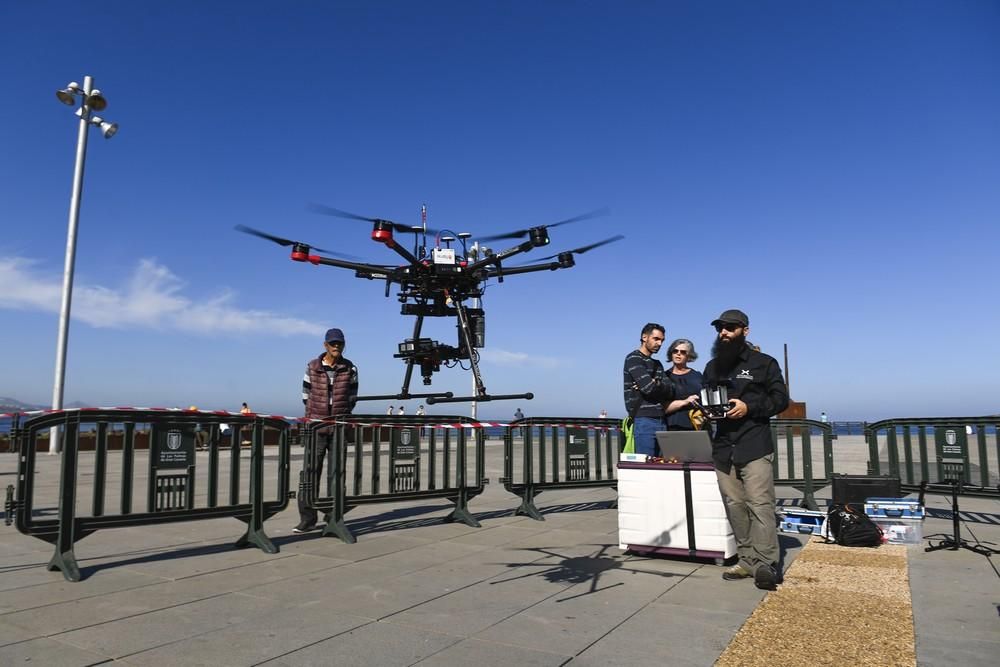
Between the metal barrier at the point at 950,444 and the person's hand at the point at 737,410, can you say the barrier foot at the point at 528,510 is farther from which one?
the metal barrier at the point at 950,444

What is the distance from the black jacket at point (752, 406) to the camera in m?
4.92

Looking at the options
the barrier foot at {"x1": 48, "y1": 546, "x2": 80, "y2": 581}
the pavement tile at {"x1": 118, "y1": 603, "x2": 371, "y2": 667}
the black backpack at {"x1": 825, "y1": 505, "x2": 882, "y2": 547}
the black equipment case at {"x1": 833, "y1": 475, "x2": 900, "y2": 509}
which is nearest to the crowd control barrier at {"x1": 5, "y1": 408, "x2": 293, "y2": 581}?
the barrier foot at {"x1": 48, "y1": 546, "x2": 80, "y2": 581}

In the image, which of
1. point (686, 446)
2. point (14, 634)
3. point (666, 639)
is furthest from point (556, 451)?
point (14, 634)

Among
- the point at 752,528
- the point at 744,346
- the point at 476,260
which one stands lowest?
the point at 752,528

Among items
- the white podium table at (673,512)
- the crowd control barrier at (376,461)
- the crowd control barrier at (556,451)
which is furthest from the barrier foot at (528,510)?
the white podium table at (673,512)

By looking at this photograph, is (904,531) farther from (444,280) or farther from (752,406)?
(444,280)

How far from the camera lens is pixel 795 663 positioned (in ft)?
10.5

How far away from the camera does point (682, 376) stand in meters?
6.91

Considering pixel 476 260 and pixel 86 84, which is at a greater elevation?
pixel 86 84

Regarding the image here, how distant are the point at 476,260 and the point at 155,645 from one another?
63.9 feet

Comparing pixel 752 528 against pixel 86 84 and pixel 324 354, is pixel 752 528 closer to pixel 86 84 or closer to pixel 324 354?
pixel 324 354

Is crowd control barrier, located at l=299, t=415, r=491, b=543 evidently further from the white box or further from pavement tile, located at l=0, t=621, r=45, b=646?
the white box

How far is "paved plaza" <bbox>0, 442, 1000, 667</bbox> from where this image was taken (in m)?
3.37

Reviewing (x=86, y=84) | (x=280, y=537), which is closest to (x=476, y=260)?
(x=86, y=84)
